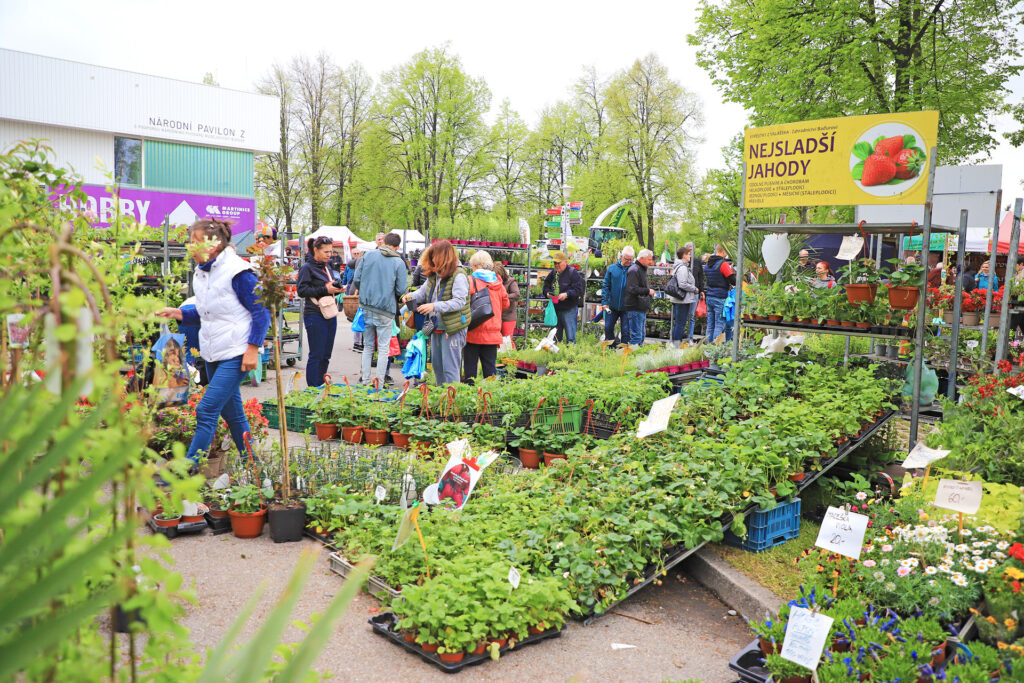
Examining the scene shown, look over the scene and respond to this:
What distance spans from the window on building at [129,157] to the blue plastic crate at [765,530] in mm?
34122

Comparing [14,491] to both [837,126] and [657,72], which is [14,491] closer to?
[837,126]

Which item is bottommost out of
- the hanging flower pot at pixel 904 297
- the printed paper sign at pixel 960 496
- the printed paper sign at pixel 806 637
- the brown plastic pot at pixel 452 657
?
the brown plastic pot at pixel 452 657

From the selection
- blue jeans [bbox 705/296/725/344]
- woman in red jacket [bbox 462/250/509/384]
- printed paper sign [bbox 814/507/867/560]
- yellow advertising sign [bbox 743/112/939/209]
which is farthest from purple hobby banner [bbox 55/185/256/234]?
printed paper sign [bbox 814/507/867/560]

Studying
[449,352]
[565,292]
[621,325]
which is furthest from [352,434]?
[621,325]

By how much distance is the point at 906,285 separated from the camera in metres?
5.91

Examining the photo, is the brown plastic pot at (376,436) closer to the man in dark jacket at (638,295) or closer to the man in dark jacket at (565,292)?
the man in dark jacket at (565,292)

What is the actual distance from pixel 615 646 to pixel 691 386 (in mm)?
3105

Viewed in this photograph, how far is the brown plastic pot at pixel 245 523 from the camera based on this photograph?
443cm

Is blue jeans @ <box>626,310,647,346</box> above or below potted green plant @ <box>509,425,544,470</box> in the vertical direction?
above

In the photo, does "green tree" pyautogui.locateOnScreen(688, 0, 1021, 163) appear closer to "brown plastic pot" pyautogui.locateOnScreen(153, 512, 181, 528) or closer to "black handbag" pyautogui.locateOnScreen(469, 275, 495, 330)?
"black handbag" pyautogui.locateOnScreen(469, 275, 495, 330)

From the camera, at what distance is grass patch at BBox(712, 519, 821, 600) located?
384cm

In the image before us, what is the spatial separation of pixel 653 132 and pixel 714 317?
76.2 feet

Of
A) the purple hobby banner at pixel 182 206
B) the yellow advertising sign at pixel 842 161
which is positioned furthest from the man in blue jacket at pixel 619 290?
the purple hobby banner at pixel 182 206

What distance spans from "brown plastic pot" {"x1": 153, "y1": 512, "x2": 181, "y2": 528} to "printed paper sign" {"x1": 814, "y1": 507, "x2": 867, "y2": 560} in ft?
11.5
